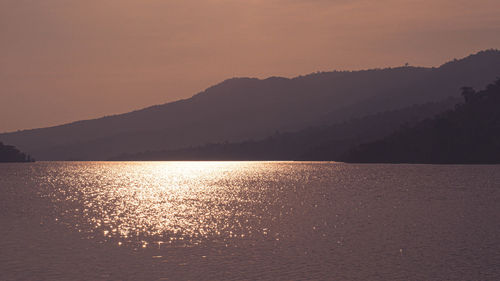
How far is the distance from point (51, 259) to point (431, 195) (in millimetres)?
98410

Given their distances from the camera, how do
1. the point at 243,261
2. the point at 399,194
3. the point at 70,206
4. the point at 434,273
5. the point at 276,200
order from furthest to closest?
1. the point at 399,194
2. the point at 276,200
3. the point at 70,206
4. the point at 243,261
5. the point at 434,273

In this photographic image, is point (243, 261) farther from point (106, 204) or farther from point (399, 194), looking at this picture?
point (399, 194)

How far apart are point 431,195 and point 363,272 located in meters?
92.0

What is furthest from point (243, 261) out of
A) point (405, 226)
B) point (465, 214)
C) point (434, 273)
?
point (465, 214)

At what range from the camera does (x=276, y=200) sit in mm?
130000

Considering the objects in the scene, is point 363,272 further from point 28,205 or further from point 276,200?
point 28,205

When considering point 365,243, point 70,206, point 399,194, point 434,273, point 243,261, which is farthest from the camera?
point 399,194

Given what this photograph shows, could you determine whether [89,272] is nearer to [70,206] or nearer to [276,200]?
[70,206]

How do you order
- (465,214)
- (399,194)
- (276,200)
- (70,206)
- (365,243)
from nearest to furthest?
Result: 1. (365,243)
2. (465,214)
3. (70,206)
4. (276,200)
5. (399,194)

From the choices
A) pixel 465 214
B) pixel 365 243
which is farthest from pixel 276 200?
pixel 365 243

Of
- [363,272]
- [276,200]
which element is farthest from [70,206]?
[363,272]

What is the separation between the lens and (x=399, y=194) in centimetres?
14025

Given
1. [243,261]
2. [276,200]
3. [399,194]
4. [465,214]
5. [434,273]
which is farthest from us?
[399,194]

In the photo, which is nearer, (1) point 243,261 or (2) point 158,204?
(1) point 243,261
